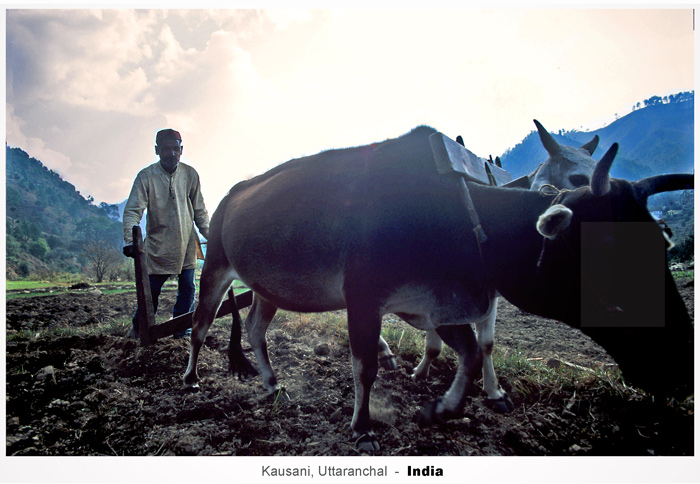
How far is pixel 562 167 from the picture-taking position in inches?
129

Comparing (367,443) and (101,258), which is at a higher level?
(101,258)

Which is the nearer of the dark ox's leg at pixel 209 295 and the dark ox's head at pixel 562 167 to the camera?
the dark ox's head at pixel 562 167

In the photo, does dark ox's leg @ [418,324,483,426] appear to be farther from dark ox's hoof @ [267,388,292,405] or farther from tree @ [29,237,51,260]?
tree @ [29,237,51,260]

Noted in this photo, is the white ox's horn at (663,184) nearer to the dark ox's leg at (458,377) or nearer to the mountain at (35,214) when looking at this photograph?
the dark ox's leg at (458,377)

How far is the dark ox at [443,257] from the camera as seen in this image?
74.2 inches

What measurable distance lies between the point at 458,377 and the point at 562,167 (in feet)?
7.15

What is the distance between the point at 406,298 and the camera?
239 centimetres

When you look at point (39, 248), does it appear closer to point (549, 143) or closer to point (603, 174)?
point (603, 174)

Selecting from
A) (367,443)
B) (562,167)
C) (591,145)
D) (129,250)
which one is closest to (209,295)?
(129,250)

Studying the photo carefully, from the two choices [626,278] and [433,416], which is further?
[433,416]

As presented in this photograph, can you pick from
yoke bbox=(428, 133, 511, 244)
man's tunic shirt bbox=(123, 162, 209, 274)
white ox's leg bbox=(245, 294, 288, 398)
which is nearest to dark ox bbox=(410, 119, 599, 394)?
yoke bbox=(428, 133, 511, 244)

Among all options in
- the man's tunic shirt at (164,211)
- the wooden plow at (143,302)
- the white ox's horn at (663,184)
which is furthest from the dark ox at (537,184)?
the man's tunic shirt at (164,211)

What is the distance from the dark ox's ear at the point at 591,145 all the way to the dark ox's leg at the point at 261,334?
12.2 ft

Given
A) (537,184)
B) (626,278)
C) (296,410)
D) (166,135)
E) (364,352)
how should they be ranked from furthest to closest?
(166,135) < (537,184) < (296,410) < (364,352) < (626,278)
